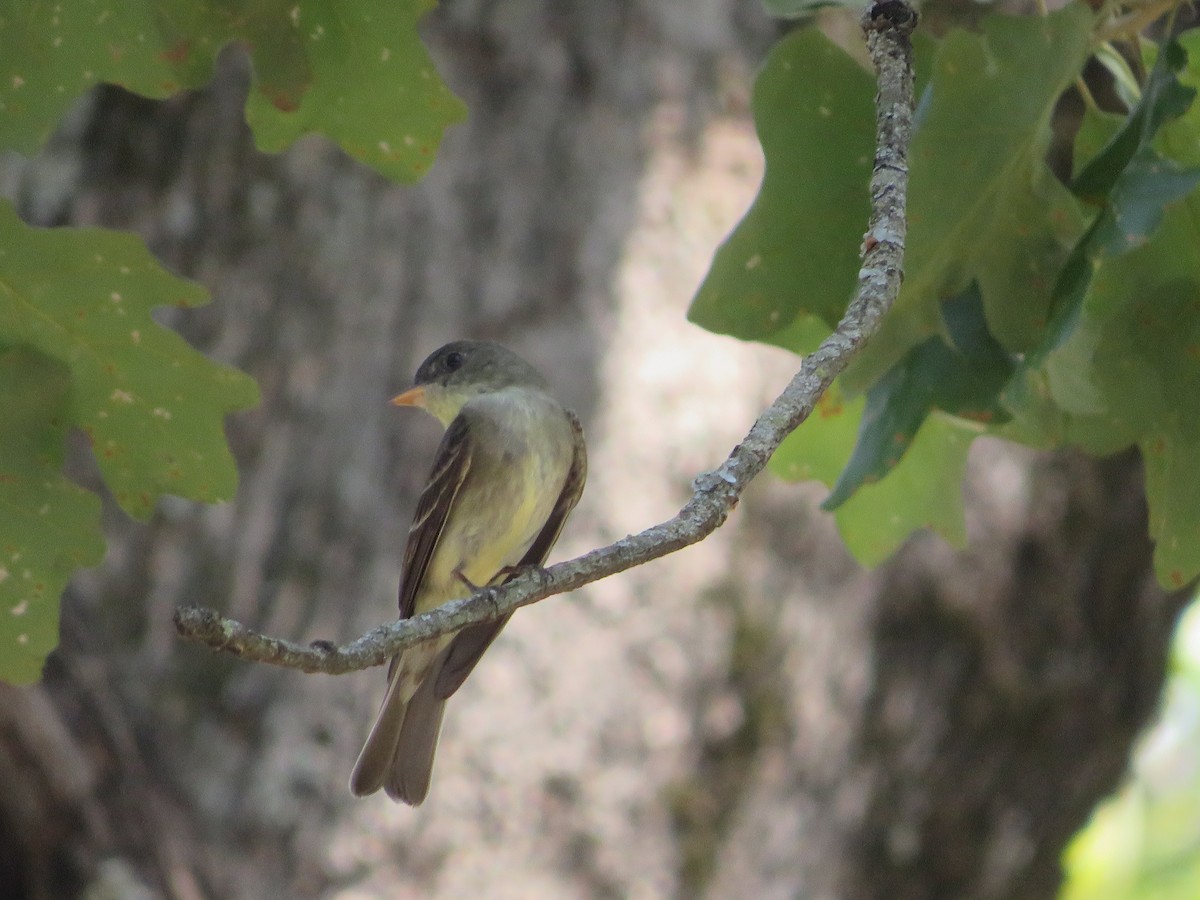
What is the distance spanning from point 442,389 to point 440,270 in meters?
0.54

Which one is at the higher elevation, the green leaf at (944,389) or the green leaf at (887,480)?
the green leaf at (887,480)

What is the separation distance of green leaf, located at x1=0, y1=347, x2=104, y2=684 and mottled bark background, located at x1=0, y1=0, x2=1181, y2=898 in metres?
1.24

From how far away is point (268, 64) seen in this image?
203cm

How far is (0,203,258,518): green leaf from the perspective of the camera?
197 cm

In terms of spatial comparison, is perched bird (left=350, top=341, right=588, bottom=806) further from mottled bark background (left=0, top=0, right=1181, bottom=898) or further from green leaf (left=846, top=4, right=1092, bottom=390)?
green leaf (left=846, top=4, right=1092, bottom=390)

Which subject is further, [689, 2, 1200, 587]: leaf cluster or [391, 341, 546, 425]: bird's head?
[391, 341, 546, 425]: bird's head

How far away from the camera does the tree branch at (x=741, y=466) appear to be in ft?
4.37

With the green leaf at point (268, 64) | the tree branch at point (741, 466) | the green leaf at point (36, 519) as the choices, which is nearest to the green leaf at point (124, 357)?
the green leaf at point (36, 519)

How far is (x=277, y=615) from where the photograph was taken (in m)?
3.55

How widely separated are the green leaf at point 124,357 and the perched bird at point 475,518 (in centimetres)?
97

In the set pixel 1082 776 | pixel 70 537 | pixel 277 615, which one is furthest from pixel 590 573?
pixel 1082 776

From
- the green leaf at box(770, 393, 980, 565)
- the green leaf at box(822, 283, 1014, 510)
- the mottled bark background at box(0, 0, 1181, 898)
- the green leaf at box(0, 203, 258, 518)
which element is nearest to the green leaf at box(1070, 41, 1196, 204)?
the green leaf at box(822, 283, 1014, 510)

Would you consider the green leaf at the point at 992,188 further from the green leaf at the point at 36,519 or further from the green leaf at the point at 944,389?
the green leaf at the point at 36,519

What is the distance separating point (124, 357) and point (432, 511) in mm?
1123
